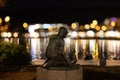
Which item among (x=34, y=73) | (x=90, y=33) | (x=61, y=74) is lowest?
(x=34, y=73)

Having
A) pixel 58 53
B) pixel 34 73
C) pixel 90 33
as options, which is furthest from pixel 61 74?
pixel 90 33

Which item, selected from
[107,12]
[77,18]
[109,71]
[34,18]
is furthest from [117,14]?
[109,71]

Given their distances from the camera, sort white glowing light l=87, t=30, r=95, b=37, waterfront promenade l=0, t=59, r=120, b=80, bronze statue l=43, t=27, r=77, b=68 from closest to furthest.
Result: bronze statue l=43, t=27, r=77, b=68, waterfront promenade l=0, t=59, r=120, b=80, white glowing light l=87, t=30, r=95, b=37

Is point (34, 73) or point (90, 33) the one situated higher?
point (90, 33)

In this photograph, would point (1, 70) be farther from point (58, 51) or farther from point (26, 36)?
point (26, 36)

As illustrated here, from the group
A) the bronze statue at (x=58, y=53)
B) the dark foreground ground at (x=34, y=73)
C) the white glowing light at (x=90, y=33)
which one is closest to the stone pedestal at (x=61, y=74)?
the bronze statue at (x=58, y=53)

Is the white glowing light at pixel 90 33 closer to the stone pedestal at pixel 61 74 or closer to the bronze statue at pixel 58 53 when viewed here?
the bronze statue at pixel 58 53

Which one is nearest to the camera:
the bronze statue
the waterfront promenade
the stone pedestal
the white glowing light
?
the stone pedestal

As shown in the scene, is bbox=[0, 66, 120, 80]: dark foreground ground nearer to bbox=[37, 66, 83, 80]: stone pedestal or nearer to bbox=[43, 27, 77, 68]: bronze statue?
bbox=[43, 27, 77, 68]: bronze statue

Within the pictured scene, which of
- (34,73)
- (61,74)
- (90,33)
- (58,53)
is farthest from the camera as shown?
(90,33)

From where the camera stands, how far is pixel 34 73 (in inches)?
581

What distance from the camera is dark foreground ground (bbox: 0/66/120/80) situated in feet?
43.6

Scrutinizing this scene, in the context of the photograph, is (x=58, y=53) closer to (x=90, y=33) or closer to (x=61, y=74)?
(x=61, y=74)

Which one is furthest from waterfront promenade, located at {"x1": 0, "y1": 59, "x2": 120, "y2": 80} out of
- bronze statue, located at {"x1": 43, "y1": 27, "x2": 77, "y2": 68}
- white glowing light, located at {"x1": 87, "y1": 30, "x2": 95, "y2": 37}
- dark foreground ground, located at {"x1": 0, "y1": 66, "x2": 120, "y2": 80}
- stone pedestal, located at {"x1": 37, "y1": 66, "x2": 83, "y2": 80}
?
white glowing light, located at {"x1": 87, "y1": 30, "x2": 95, "y2": 37}
